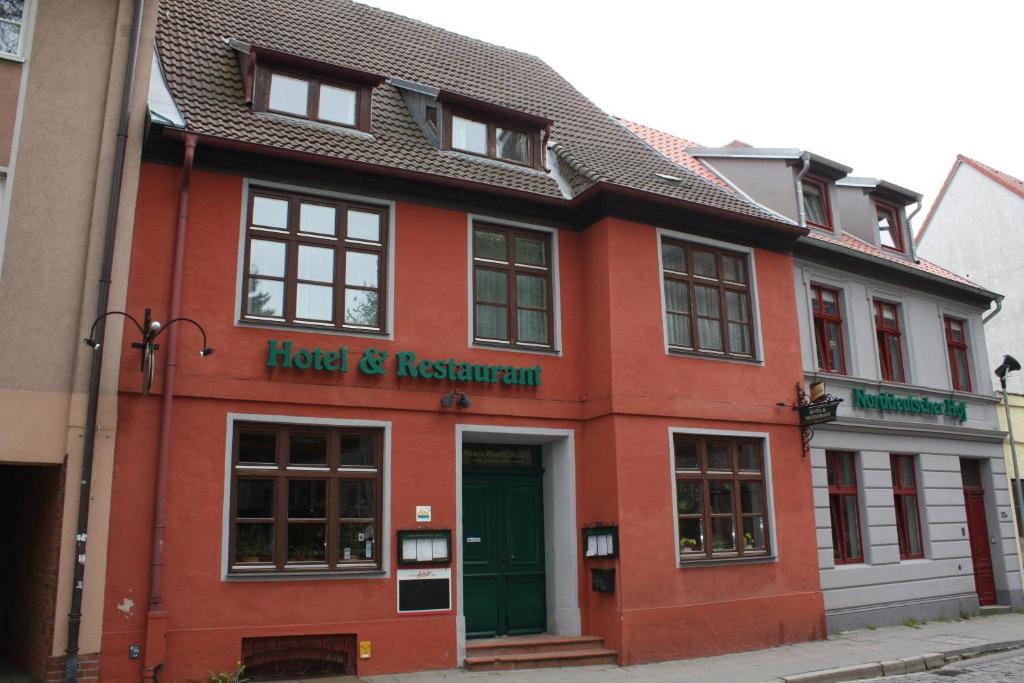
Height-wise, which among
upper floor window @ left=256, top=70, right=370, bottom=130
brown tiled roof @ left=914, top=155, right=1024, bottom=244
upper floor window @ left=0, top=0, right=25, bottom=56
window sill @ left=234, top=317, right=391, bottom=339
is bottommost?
window sill @ left=234, top=317, right=391, bottom=339

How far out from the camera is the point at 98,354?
977 centimetres

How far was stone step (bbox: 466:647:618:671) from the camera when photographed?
11.3 metres

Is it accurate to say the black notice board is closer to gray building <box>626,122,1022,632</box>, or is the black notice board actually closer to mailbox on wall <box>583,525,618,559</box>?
mailbox on wall <box>583,525,618,559</box>

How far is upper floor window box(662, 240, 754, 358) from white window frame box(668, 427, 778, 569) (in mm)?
1301

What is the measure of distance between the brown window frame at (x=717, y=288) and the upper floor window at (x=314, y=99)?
5131mm

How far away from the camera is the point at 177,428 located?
10422 mm

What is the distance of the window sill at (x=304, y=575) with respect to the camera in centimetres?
1039

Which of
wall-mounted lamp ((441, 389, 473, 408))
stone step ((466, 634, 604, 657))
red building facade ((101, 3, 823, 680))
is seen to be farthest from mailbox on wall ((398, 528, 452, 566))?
wall-mounted lamp ((441, 389, 473, 408))

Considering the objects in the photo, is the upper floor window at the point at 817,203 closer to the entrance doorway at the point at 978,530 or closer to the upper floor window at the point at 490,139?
Result: the entrance doorway at the point at 978,530

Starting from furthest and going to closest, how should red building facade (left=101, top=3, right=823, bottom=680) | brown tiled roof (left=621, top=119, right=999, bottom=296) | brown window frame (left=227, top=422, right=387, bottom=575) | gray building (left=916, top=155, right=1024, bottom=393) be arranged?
gray building (left=916, top=155, right=1024, bottom=393), brown tiled roof (left=621, top=119, right=999, bottom=296), brown window frame (left=227, top=422, right=387, bottom=575), red building facade (left=101, top=3, right=823, bottom=680)

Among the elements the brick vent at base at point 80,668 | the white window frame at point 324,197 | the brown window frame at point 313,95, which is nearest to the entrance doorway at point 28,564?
the brick vent at base at point 80,668

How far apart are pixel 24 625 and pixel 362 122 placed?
7986 millimetres

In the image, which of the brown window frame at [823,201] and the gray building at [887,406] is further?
the brown window frame at [823,201]

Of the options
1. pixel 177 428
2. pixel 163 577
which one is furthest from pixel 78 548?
pixel 177 428
